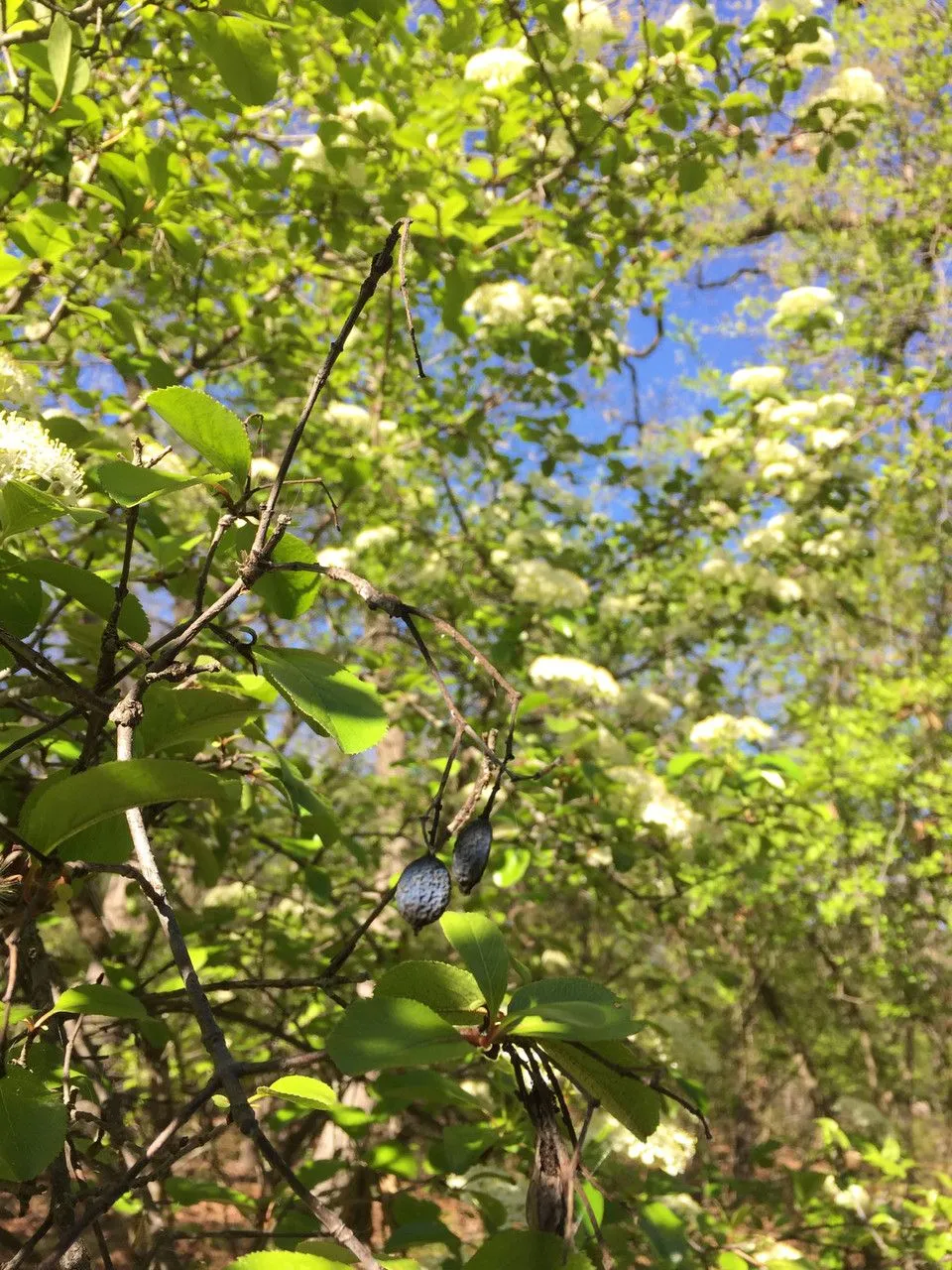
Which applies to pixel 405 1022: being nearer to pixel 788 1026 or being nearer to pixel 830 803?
pixel 830 803

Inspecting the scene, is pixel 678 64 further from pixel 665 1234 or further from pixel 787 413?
pixel 665 1234

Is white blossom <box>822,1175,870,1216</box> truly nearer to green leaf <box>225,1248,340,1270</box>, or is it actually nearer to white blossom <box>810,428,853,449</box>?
white blossom <box>810,428,853,449</box>

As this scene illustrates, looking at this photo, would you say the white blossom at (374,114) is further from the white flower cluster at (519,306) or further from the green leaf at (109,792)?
the green leaf at (109,792)

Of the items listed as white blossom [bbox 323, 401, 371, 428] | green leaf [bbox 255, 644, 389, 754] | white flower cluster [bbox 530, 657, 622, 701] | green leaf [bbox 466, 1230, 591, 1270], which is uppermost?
white blossom [bbox 323, 401, 371, 428]

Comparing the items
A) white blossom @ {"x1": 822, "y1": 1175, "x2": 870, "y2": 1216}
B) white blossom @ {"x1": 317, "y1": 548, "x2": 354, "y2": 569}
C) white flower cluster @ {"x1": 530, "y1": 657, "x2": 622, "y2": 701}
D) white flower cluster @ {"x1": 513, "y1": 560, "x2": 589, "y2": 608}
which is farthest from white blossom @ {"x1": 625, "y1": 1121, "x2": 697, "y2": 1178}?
white blossom @ {"x1": 317, "y1": 548, "x2": 354, "y2": 569}

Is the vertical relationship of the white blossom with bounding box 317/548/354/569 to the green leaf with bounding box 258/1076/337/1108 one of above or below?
above

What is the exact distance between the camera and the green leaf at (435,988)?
0.53m

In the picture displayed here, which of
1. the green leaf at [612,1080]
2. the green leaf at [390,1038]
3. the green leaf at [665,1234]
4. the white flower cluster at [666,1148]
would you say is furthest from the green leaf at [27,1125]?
the white flower cluster at [666,1148]

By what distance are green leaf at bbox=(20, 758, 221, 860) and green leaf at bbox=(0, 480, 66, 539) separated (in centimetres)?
19

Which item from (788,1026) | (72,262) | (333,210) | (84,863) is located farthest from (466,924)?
(788,1026)

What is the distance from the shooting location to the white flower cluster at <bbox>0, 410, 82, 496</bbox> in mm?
735

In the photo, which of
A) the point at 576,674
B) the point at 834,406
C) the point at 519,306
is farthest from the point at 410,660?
the point at 834,406

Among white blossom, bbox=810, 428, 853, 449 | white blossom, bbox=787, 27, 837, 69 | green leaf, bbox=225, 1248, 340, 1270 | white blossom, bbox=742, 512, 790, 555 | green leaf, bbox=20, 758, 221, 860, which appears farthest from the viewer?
white blossom, bbox=742, 512, 790, 555

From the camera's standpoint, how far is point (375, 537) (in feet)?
9.53
